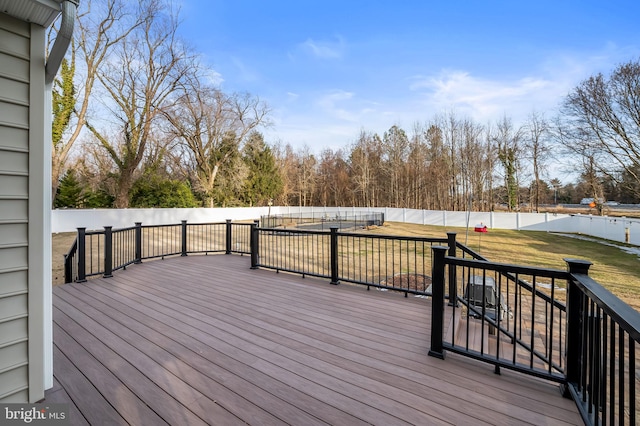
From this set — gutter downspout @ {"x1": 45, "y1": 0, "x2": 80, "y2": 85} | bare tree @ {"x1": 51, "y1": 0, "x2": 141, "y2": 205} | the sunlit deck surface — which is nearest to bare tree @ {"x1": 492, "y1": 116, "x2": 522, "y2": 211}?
the sunlit deck surface

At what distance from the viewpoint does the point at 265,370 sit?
2.27m

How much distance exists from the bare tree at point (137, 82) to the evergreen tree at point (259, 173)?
30.9 feet

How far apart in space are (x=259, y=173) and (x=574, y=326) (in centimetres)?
2847

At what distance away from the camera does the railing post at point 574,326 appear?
1.87 m

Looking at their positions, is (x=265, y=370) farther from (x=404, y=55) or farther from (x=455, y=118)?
(x=455, y=118)

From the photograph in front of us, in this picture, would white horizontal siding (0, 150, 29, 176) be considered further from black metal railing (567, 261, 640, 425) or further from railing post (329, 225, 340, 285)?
railing post (329, 225, 340, 285)

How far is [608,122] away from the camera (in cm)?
1522

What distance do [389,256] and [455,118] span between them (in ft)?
65.2

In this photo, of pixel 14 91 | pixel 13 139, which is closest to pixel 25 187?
pixel 13 139

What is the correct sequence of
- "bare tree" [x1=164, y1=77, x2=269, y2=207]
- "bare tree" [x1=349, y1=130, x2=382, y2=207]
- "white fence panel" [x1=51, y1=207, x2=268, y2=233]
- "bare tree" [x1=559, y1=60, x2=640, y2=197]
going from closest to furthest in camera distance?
"white fence panel" [x1=51, y1=207, x2=268, y2=233], "bare tree" [x1=559, y1=60, x2=640, y2=197], "bare tree" [x1=164, y1=77, x2=269, y2=207], "bare tree" [x1=349, y1=130, x2=382, y2=207]

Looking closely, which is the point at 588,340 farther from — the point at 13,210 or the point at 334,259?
the point at 13,210

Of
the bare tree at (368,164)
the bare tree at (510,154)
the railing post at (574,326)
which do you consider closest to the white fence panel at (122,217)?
the railing post at (574,326)

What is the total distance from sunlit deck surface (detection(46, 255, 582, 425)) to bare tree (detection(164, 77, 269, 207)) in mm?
20136

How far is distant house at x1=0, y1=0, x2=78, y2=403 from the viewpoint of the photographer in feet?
5.68
